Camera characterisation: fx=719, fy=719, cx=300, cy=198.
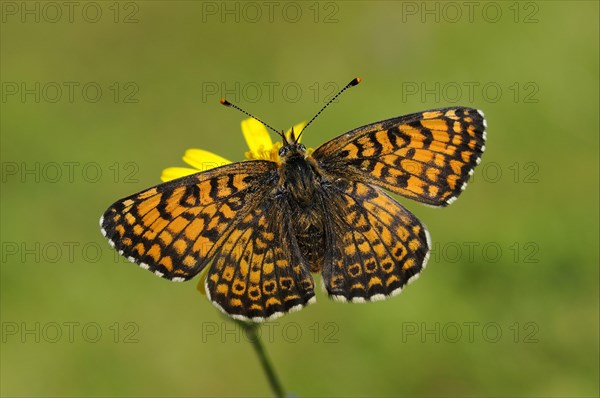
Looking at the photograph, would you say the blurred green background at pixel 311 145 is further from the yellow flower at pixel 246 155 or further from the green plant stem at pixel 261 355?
the green plant stem at pixel 261 355

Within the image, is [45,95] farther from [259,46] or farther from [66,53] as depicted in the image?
[259,46]

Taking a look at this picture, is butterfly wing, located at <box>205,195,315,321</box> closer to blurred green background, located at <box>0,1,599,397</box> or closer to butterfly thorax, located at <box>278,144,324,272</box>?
butterfly thorax, located at <box>278,144,324,272</box>

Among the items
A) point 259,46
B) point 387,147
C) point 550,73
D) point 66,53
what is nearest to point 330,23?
point 259,46

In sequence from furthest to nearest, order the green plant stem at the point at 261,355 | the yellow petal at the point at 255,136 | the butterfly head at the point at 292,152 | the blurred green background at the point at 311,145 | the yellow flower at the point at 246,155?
1. the blurred green background at the point at 311,145
2. the yellow petal at the point at 255,136
3. the yellow flower at the point at 246,155
4. the butterfly head at the point at 292,152
5. the green plant stem at the point at 261,355

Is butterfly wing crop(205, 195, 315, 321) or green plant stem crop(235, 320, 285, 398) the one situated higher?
butterfly wing crop(205, 195, 315, 321)

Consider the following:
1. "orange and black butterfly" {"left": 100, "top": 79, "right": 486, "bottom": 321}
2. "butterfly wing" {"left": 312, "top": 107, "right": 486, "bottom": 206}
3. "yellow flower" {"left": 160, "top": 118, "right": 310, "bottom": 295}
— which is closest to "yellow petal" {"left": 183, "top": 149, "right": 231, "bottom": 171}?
"yellow flower" {"left": 160, "top": 118, "right": 310, "bottom": 295}

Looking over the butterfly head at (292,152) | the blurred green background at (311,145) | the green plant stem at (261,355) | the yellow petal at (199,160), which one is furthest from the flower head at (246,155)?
the blurred green background at (311,145)

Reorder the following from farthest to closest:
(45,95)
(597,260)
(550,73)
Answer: (45,95) → (550,73) → (597,260)
